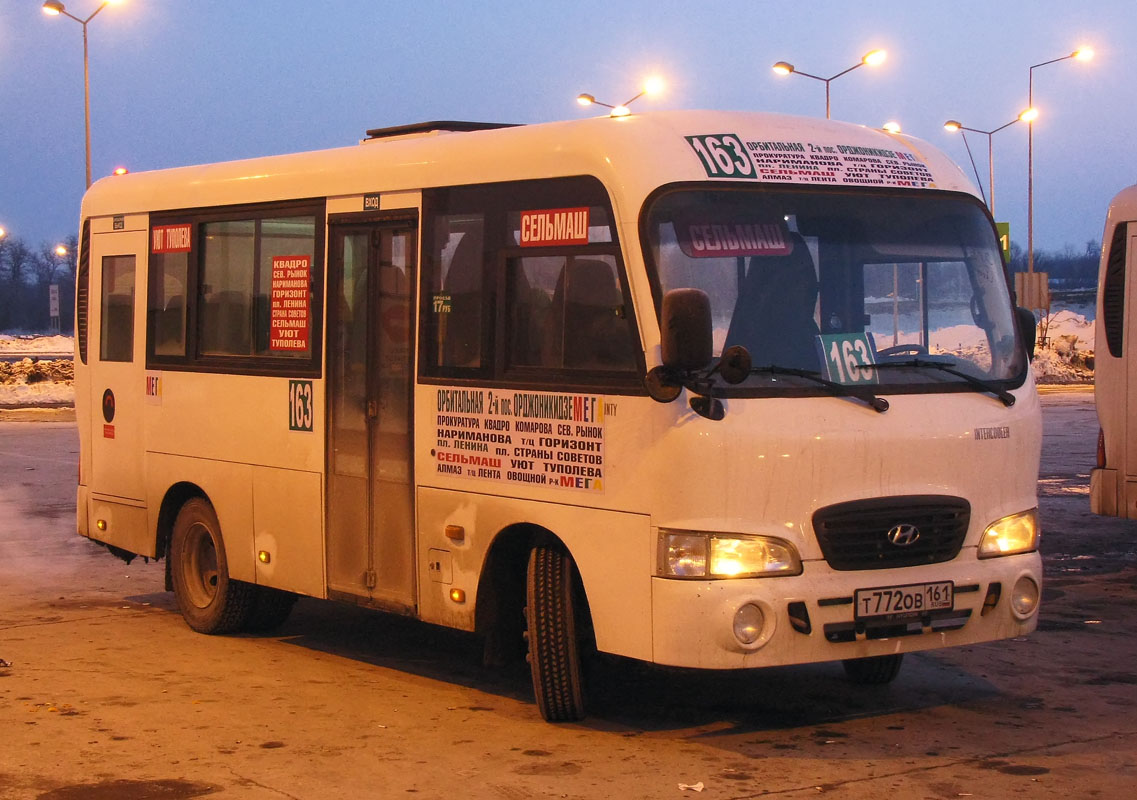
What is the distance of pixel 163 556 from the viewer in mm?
11227

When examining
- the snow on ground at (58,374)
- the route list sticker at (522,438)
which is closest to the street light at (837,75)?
the snow on ground at (58,374)

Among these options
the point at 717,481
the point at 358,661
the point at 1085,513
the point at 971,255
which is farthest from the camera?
the point at 1085,513

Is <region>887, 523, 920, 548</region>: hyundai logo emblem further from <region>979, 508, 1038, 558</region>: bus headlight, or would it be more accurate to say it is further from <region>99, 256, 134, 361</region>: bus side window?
<region>99, 256, 134, 361</region>: bus side window

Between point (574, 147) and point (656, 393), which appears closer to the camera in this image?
point (656, 393)

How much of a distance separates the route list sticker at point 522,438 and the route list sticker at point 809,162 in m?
1.27

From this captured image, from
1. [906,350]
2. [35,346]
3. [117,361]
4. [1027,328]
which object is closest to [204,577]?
[117,361]

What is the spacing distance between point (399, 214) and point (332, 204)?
2.28 ft

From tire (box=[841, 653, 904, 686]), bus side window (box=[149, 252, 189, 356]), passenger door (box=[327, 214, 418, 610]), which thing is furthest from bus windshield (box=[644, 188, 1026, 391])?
bus side window (box=[149, 252, 189, 356])

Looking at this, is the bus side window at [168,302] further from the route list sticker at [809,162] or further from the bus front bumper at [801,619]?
the bus front bumper at [801,619]

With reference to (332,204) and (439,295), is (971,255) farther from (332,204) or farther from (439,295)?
(332,204)

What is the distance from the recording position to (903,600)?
7.32 meters

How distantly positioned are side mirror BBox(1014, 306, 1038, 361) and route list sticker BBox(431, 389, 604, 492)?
2.26 meters

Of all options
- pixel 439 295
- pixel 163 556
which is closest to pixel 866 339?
pixel 439 295

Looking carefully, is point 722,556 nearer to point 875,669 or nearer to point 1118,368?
point 875,669
